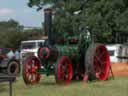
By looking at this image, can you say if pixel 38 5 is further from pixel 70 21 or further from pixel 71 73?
pixel 71 73

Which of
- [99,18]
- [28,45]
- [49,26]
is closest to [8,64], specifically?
[49,26]

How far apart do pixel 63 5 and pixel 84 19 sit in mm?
3959

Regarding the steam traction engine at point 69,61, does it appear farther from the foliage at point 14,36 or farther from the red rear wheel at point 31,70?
the foliage at point 14,36

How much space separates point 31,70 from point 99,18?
26.0 meters

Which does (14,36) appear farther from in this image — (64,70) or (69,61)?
(64,70)

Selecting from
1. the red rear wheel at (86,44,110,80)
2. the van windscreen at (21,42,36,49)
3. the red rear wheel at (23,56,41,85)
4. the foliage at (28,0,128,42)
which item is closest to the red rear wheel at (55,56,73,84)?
the red rear wheel at (86,44,110,80)

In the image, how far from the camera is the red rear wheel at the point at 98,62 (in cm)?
1614

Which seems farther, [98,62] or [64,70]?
[98,62]

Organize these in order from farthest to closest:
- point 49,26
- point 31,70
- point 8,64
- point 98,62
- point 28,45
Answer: point 28,45, point 8,64, point 98,62, point 31,70, point 49,26

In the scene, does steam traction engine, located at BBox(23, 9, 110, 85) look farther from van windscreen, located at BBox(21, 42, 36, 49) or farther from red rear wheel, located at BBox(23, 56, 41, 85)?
van windscreen, located at BBox(21, 42, 36, 49)

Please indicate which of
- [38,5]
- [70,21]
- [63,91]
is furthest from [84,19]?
[63,91]

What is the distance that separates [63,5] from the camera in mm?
45375

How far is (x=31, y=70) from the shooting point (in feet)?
52.6

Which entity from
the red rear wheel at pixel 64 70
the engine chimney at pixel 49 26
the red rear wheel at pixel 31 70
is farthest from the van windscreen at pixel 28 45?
the red rear wheel at pixel 64 70
